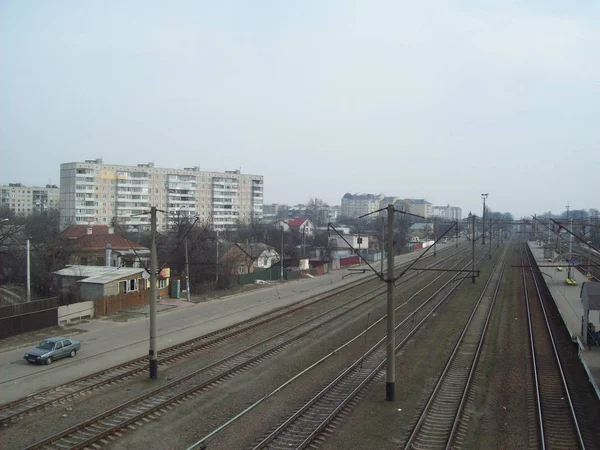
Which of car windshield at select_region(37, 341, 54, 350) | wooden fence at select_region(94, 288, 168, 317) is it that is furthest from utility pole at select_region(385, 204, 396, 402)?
wooden fence at select_region(94, 288, 168, 317)

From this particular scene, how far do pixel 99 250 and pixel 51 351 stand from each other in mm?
25480

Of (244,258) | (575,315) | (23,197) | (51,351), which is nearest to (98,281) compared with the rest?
(51,351)

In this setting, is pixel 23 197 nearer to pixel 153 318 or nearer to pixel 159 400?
pixel 153 318

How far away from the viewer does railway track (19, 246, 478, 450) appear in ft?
36.1

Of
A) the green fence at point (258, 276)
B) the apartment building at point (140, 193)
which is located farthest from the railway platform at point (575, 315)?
the apartment building at point (140, 193)

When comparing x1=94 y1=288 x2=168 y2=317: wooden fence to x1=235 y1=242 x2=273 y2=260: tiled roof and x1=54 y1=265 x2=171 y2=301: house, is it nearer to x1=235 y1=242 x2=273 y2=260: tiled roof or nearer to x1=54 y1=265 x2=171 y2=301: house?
x1=54 y1=265 x2=171 y2=301: house

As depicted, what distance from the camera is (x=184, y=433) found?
11.4 metres

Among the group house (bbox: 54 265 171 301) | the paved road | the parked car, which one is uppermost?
house (bbox: 54 265 171 301)

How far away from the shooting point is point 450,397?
14.0 meters

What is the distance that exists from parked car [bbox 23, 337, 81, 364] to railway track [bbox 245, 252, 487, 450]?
31.7 feet

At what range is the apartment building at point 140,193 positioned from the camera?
78.3m

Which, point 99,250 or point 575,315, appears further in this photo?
point 99,250

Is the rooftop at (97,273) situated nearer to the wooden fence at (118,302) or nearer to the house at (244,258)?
the wooden fence at (118,302)

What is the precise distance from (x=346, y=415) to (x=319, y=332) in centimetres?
1039
